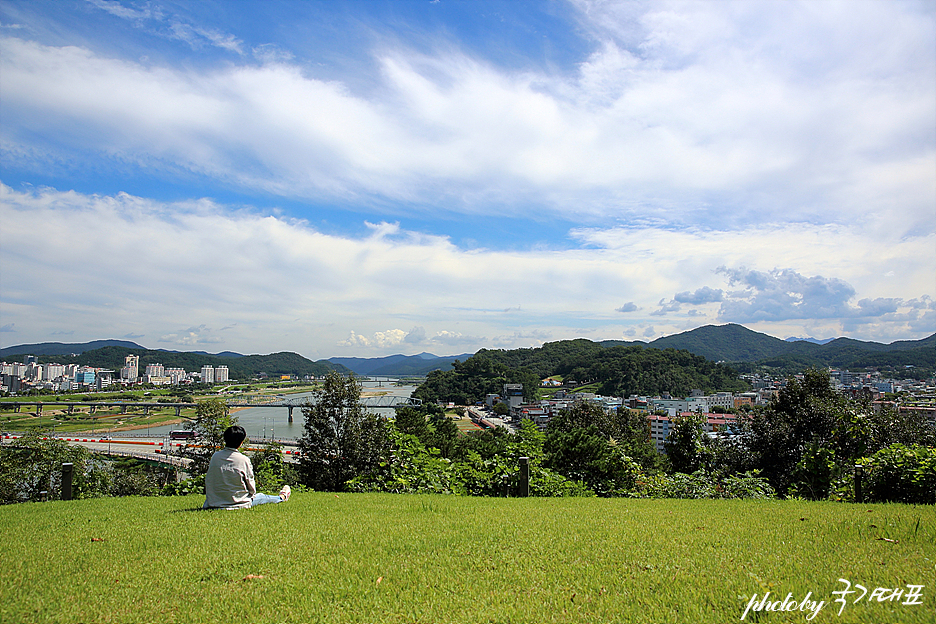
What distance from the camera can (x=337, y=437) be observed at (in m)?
11.3

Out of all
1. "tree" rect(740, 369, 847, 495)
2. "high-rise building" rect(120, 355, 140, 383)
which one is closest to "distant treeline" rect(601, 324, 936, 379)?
"tree" rect(740, 369, 847, 495)

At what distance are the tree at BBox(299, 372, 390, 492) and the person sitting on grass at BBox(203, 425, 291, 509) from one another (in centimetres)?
512

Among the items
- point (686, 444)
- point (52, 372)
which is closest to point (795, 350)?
point (686, 444)

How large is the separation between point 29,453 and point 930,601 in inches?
875

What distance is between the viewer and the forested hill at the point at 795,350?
8731 centimetres

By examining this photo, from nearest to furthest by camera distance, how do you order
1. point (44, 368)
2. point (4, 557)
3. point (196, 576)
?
point (196, 576) → point (4, 557) → point (44, 368)

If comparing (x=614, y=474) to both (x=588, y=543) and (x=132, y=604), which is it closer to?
(x=588, y=543)

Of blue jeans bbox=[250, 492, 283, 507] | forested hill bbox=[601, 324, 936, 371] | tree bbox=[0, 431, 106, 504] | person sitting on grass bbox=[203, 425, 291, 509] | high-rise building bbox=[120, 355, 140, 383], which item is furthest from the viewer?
high-rise building bbox=[120, 355, 140, 383]

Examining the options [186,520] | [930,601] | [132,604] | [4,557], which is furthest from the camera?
[186,520]

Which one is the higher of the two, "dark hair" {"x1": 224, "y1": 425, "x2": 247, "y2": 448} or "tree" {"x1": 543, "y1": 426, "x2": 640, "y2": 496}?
"dark hair" {"x1": 224, "y1": 425, "x2": 247, "y2": 448}

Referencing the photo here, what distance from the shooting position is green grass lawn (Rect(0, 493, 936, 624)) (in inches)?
92.4

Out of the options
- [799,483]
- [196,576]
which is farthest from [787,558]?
[799,483]

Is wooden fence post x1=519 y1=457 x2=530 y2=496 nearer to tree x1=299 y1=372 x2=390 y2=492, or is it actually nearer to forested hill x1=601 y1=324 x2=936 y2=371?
tree x1=299 y1=372 x2=390 y2=492

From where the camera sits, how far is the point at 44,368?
12356 cm
